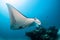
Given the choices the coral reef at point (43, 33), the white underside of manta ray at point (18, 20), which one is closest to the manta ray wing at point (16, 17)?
the white underside of manta ray at point (18, 20)

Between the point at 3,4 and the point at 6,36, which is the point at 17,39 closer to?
the point at 6,36

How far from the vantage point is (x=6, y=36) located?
270cm

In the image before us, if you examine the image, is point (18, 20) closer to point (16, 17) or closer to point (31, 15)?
point (16, 17)

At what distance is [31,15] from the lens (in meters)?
2.69

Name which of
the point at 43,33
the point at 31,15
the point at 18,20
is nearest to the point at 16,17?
the point at 18,20

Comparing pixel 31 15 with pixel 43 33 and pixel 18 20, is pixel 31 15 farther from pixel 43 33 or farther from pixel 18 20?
pixel 43 33

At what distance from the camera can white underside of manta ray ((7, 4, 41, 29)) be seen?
263 centimetres

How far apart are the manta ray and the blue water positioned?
0.05 metres

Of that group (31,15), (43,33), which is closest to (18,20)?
(31,15)

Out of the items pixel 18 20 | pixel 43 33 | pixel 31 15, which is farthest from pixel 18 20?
pixel 43 33

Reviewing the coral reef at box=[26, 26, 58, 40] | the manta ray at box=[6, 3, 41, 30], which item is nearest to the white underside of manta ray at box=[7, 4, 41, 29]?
the manta ray at box=[6, 3, 41, 30]

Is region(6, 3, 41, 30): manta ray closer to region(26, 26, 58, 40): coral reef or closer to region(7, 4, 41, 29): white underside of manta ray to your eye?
region(7, 4, 41, 29): white underside of manta ray

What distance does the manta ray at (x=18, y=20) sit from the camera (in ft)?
8.64

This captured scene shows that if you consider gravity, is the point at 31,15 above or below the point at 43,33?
above
